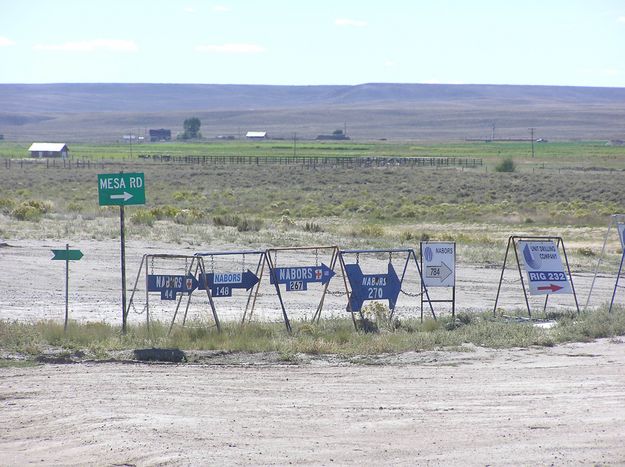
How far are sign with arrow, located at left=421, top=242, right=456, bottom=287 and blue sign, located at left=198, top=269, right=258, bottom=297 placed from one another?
342 cm

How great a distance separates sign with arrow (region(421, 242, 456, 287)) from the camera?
59.9 ft

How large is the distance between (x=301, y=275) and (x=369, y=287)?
1.24 meters

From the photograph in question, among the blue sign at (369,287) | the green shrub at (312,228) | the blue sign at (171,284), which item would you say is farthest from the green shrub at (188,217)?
the blue sign at (171,284)

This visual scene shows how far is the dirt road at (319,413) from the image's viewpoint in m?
9.47

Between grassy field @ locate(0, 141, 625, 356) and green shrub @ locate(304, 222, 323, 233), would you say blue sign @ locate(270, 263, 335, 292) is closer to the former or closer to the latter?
grassy field @ locate(0, 141, 625, 356)

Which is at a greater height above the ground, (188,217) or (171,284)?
(171,284)

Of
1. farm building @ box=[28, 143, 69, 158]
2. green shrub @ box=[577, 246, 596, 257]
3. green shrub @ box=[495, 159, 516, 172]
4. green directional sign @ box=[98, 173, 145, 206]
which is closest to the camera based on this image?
green directional sign @ box=[98, 173, 145, 206]

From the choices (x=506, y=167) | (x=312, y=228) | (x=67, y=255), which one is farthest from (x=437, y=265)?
(x=506, y=167)

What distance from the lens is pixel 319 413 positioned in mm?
10977

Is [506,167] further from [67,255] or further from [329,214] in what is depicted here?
[67,255]

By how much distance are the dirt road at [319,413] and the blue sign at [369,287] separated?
3006mm

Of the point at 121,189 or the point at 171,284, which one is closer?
the point at 121,189

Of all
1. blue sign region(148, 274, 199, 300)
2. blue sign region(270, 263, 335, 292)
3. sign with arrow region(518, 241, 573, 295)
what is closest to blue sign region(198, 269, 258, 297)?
blue sign region(148, 274, 199, 300)

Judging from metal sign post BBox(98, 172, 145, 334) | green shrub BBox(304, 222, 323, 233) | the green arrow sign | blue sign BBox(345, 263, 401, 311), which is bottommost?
green shrub BBox(304, 222, 323, 233)
